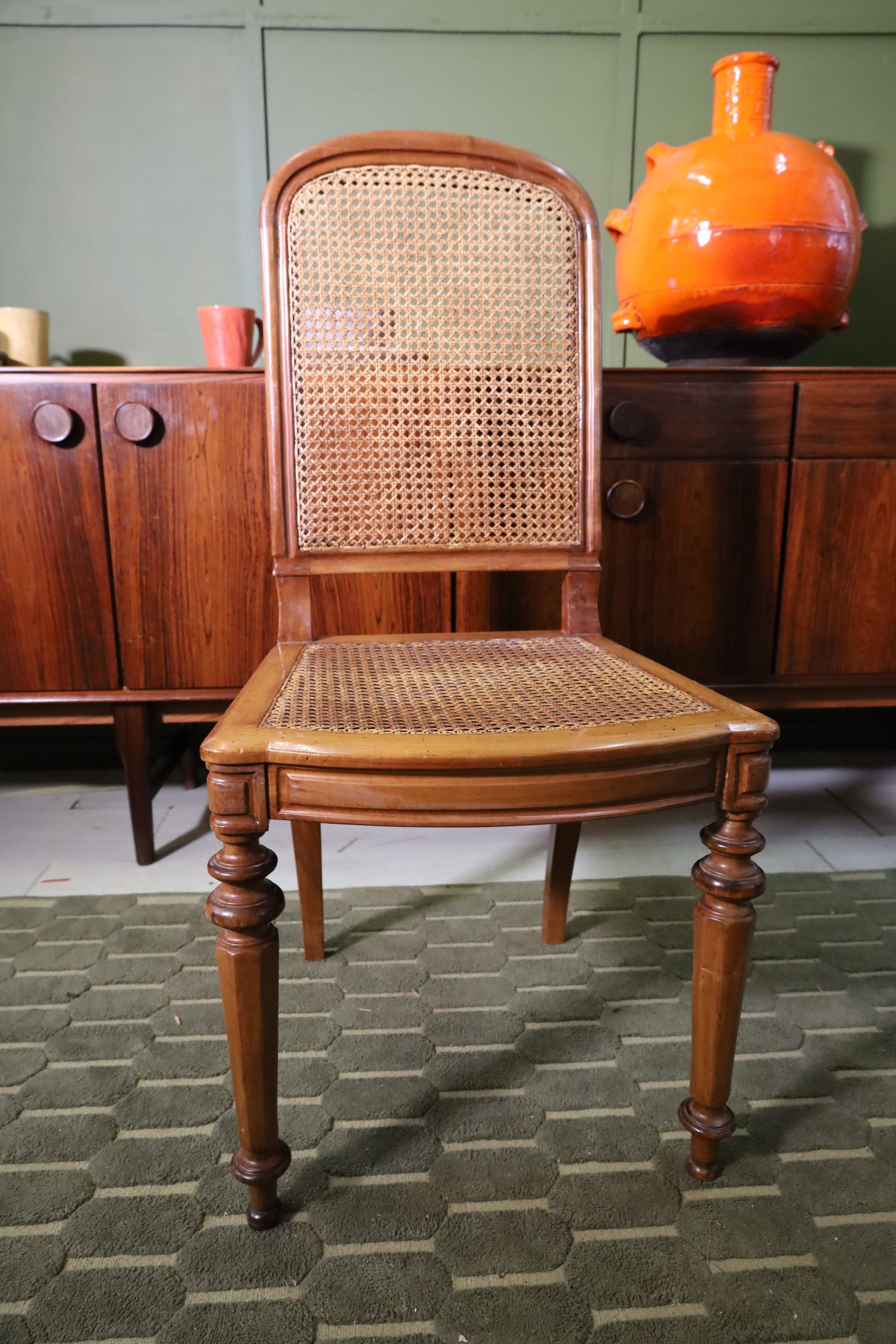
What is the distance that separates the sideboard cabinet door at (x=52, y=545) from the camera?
134 centimetres

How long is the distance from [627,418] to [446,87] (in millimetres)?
993

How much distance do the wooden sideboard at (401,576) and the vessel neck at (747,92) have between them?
403 mm

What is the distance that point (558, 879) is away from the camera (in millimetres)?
1250

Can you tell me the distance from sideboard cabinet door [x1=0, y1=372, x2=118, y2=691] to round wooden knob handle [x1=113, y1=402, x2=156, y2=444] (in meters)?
0.05

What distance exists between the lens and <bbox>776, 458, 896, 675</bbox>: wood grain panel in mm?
1451


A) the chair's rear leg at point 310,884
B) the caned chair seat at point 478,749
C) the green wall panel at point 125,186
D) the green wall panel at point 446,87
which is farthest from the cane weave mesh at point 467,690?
the green wall panel at point 446,87

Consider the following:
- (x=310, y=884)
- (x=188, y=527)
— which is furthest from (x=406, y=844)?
(x=188, y=527)

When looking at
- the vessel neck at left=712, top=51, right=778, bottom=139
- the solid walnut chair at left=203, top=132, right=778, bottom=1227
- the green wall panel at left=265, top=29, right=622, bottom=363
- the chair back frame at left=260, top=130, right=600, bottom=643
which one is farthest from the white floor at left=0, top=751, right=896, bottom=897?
the green wall panel at left=265, top=29, right=622, bottom=363

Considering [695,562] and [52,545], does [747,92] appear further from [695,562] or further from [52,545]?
[52,545]

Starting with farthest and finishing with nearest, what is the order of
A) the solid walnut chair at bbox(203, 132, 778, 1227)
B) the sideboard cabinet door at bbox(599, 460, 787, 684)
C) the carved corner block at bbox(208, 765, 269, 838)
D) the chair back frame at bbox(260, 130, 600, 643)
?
the sideboard cabinet door at bbox(599, 460, 787, 684)
the chair back frame at bbox(260, 130, 600, 643)
the solid walnut chair at bbox(203, 132, 778, 1227)
the carved corner block at bbox(208, 765, 269, 838)

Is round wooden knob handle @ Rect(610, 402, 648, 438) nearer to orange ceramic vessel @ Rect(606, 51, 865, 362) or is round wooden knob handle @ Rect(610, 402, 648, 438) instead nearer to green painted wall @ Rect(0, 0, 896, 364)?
orange ceramic vessel @ Rect(606, 51, 865, 362)

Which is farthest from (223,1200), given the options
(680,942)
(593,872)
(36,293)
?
(36,293)

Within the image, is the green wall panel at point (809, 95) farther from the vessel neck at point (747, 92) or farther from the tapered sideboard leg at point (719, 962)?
the tapered sideboard leg at point (719, 962)

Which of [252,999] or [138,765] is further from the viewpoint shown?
[138,765]
